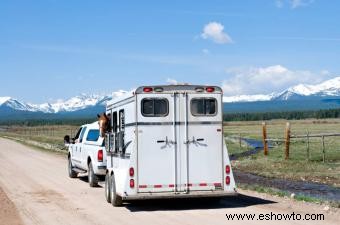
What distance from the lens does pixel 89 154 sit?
1947 cm

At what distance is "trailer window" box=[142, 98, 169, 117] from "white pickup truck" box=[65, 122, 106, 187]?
17.0 ft

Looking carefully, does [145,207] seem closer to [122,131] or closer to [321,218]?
[122,131]

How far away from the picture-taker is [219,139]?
13.7 metres

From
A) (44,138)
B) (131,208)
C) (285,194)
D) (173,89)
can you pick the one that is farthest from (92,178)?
(44,138)

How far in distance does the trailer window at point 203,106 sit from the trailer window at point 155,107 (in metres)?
0.61

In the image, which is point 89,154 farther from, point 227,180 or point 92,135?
point 227,180

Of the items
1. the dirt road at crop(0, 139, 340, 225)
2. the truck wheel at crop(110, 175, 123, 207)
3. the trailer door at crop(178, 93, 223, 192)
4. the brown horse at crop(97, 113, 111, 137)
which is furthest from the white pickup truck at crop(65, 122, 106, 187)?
the trailer door at crop(178, 93, 223, 192)

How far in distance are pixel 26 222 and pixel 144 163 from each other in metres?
2.74

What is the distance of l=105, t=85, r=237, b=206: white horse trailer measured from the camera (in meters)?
13.3

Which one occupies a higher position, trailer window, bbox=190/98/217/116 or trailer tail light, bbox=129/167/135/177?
trailer window, bbox=190/98/217/116

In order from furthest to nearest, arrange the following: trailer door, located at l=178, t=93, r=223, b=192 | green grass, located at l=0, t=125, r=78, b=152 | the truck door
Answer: green grass, located at l=0, t=125, r=78, b=152 → the truck door → trailer door, located at l=178, t=93, r=223, b=192

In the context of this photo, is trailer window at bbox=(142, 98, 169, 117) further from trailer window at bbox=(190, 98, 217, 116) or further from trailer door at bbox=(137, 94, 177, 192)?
trailer window at bbox=(190, 98, 217, 116)

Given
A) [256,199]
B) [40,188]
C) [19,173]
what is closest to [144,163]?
[256,199]

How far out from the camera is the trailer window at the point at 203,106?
13.7 m
